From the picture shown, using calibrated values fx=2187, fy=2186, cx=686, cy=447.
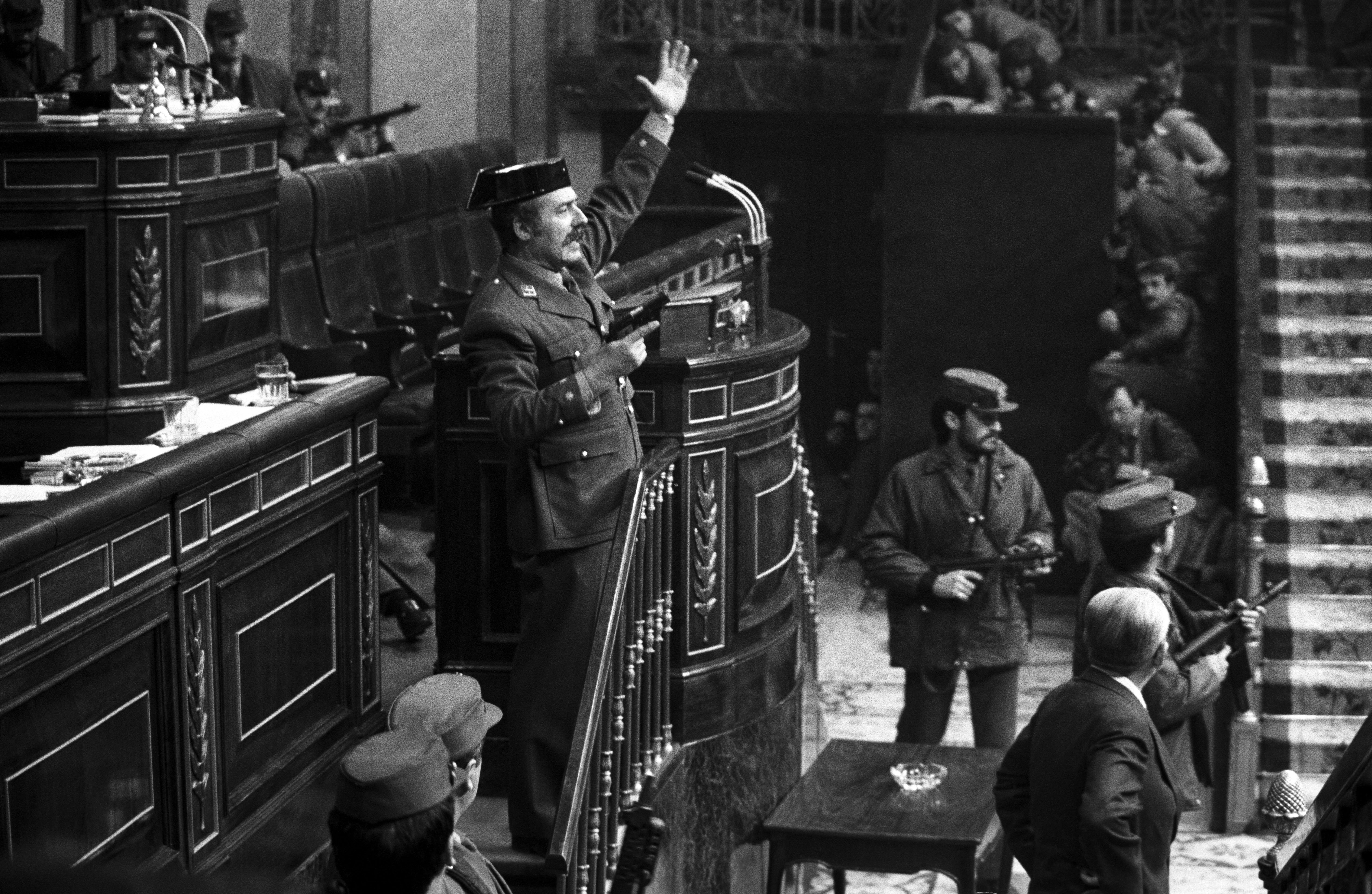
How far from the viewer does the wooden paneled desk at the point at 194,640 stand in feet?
13.6

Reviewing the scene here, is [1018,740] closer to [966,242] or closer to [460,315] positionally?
[460,315]

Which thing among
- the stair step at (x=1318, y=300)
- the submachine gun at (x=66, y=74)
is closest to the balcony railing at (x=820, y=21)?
the stair step at (x=1318, y=300)

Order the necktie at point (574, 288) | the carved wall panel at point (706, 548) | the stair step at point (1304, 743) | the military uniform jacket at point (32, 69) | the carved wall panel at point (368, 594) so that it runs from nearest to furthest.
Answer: the necktie at point (574, 288) → the carved wall panel at point (368, 594) → the carved wall panel at point (706, 548) → the military uniform jacket at point (32, 69) → the stair step at point (1304, 743)

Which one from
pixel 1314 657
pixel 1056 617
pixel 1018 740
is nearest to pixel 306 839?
pixel 1018 740

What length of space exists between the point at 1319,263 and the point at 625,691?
7407 mm

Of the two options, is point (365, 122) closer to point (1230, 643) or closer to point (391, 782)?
point (1230, 643)

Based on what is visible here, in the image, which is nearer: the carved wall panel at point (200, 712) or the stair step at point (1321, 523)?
the carved wall panel at point (200, 712)

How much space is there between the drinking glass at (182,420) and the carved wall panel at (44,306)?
1961 mm

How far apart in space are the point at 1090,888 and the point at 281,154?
25.7ft

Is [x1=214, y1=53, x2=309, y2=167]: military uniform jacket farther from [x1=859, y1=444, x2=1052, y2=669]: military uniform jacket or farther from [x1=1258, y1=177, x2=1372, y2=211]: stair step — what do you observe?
[x1=1258, y1=177, x2=1372, y2=211]: stair step

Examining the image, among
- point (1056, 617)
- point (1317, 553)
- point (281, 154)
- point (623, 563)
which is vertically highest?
point (281, 154)

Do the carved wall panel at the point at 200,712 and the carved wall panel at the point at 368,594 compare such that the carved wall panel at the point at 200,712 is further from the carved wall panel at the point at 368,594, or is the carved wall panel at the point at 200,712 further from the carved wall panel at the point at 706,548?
the carved wall panel at the point at 706,548

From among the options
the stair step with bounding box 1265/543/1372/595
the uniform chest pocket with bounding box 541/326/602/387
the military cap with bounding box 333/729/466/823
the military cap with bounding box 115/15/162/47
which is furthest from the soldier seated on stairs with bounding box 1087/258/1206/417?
the military cap with bounding box 333/729/466/823

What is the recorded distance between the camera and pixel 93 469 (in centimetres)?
507
